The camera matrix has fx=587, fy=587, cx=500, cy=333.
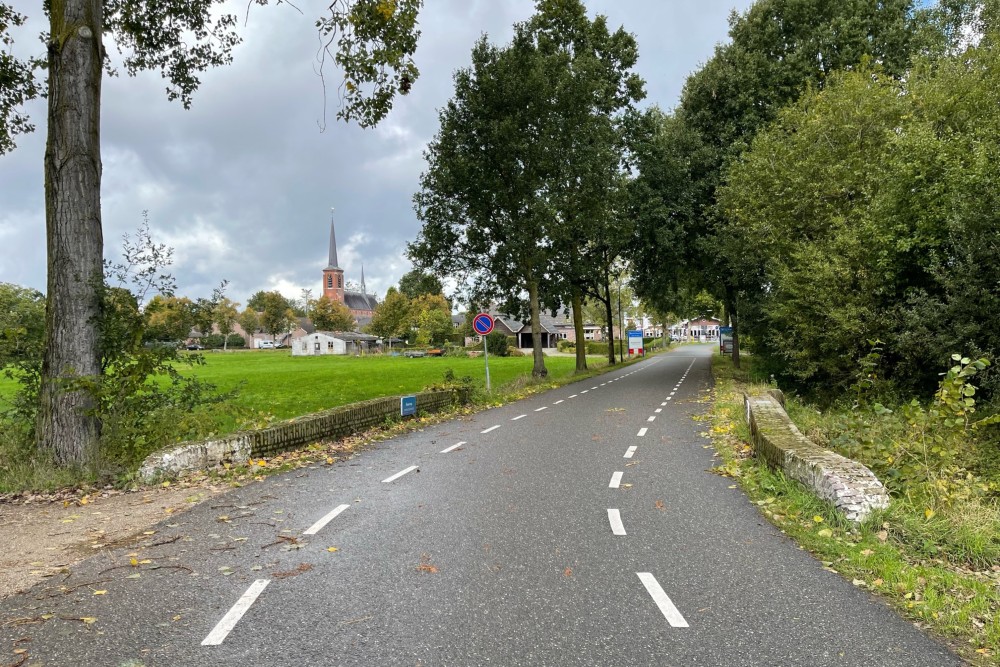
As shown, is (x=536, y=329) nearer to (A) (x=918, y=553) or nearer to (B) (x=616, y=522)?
(B) (x=616, y=522)

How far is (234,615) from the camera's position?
148 inches

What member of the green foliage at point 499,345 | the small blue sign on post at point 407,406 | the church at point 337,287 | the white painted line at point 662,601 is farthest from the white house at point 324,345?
the white painted line at point 662,601

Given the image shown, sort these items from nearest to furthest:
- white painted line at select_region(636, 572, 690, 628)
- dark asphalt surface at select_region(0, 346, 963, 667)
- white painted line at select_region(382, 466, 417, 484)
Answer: dark asphalt surface at select_region(0, 346, 963, 667) → white painted line at select_region(636, 572, 690, 628) → white painted line at select_region(382, 466, 417, 484)

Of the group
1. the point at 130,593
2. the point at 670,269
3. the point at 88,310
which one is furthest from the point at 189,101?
the point at 670,269

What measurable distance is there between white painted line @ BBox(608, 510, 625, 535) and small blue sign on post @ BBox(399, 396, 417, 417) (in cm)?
793

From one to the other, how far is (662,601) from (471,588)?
1.30m

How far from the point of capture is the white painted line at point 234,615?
3.45 m

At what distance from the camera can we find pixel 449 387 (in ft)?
52.6

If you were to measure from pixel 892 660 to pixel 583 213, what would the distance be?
21752mm

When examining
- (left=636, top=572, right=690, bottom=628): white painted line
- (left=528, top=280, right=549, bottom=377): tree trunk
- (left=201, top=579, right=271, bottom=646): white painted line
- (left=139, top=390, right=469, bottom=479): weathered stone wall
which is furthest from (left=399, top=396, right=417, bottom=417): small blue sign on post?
(left=528, top=280, right=549, bottom=377): tree trunk

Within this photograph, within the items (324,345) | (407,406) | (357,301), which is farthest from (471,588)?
(357,301)

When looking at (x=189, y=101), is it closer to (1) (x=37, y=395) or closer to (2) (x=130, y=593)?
(1) (x=37, y=395)

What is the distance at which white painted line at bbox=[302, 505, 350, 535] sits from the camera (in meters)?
5.45

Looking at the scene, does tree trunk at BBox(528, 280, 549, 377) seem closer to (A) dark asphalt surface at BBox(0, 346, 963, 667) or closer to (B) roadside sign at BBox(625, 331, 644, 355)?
(A) dark asphalt surface at BBox(0, 346, 963, 667)
